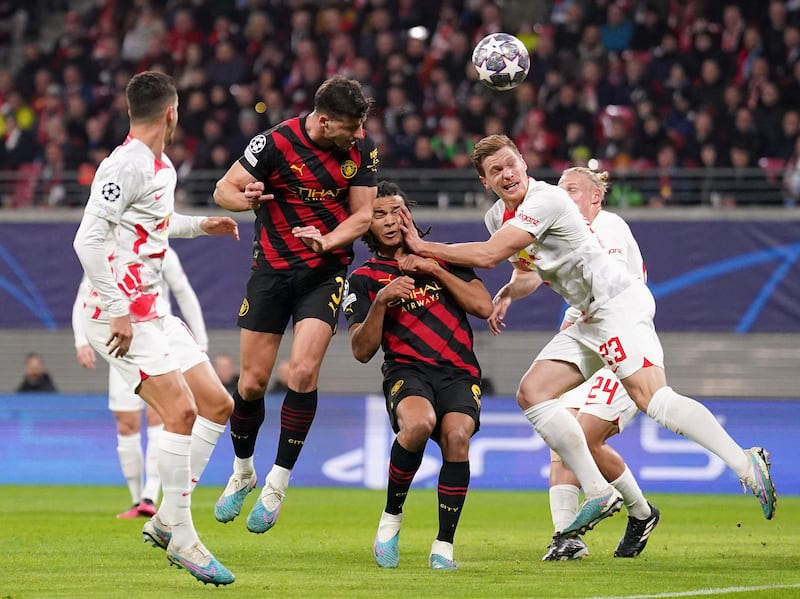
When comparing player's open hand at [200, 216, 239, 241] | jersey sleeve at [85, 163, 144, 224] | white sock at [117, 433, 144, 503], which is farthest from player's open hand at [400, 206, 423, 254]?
white sock at [117, 433, 144, 503]

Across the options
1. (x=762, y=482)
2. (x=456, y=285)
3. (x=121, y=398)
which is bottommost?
(x=121, y=398)

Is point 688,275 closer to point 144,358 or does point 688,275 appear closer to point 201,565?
point 144,358

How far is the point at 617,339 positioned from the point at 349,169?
6.66 ft

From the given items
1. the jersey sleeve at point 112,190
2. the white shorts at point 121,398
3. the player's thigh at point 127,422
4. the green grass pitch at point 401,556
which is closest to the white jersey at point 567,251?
the green grass pitch at point 401,556

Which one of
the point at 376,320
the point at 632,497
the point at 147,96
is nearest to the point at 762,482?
the point at 632,497

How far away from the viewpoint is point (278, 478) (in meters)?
8.15

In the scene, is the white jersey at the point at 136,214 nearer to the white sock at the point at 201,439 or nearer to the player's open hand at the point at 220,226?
the player's open hand at the point at 220,226

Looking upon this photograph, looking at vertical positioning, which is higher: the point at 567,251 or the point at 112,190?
the point at 112,190

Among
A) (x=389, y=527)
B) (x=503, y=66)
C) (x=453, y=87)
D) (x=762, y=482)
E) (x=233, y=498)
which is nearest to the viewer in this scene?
(x=762, y=482)

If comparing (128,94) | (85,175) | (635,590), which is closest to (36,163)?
(85,175)

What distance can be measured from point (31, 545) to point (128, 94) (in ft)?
11.3

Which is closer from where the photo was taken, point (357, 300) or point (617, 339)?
point (617, 339)

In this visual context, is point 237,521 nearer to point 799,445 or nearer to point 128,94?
point 128,94

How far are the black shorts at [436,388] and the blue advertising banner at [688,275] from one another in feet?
31.7
